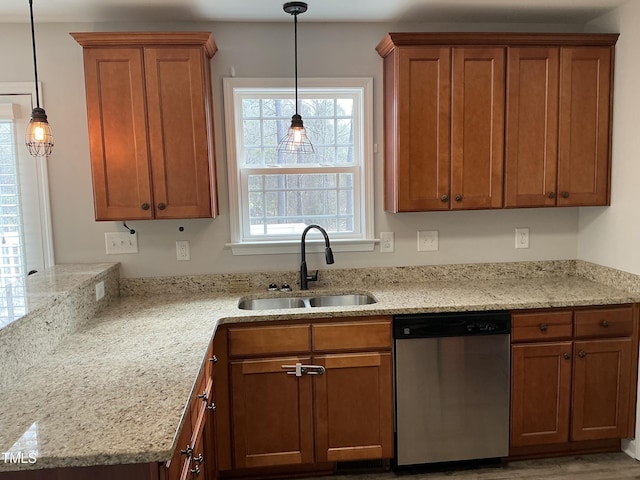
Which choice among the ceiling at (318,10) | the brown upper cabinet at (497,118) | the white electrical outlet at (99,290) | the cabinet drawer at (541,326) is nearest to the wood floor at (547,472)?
the cabinet drawer at (541,326)

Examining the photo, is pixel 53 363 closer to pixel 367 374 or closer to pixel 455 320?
pixel 367 374

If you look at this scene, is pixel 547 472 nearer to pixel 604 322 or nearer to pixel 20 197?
pixel 604 322

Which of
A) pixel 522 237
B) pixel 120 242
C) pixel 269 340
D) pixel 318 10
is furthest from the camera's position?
pixel 522 237

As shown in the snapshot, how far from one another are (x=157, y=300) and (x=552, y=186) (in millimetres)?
2400

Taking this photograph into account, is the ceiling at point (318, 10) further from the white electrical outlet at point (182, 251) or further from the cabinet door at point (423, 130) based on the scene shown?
the white electrical outlet at point (182, 251)

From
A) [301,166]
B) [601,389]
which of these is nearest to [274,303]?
[301,166]

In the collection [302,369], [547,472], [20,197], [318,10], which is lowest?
[547,472]

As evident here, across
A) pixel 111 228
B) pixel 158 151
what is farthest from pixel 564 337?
pixel 111 228

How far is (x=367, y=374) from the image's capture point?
2.42 m

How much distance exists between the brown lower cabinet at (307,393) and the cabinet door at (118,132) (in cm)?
93

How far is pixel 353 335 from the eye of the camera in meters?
2.39

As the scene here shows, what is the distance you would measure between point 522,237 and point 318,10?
1894 mm

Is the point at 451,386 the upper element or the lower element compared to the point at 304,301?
lower

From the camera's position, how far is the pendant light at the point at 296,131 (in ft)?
8.07
